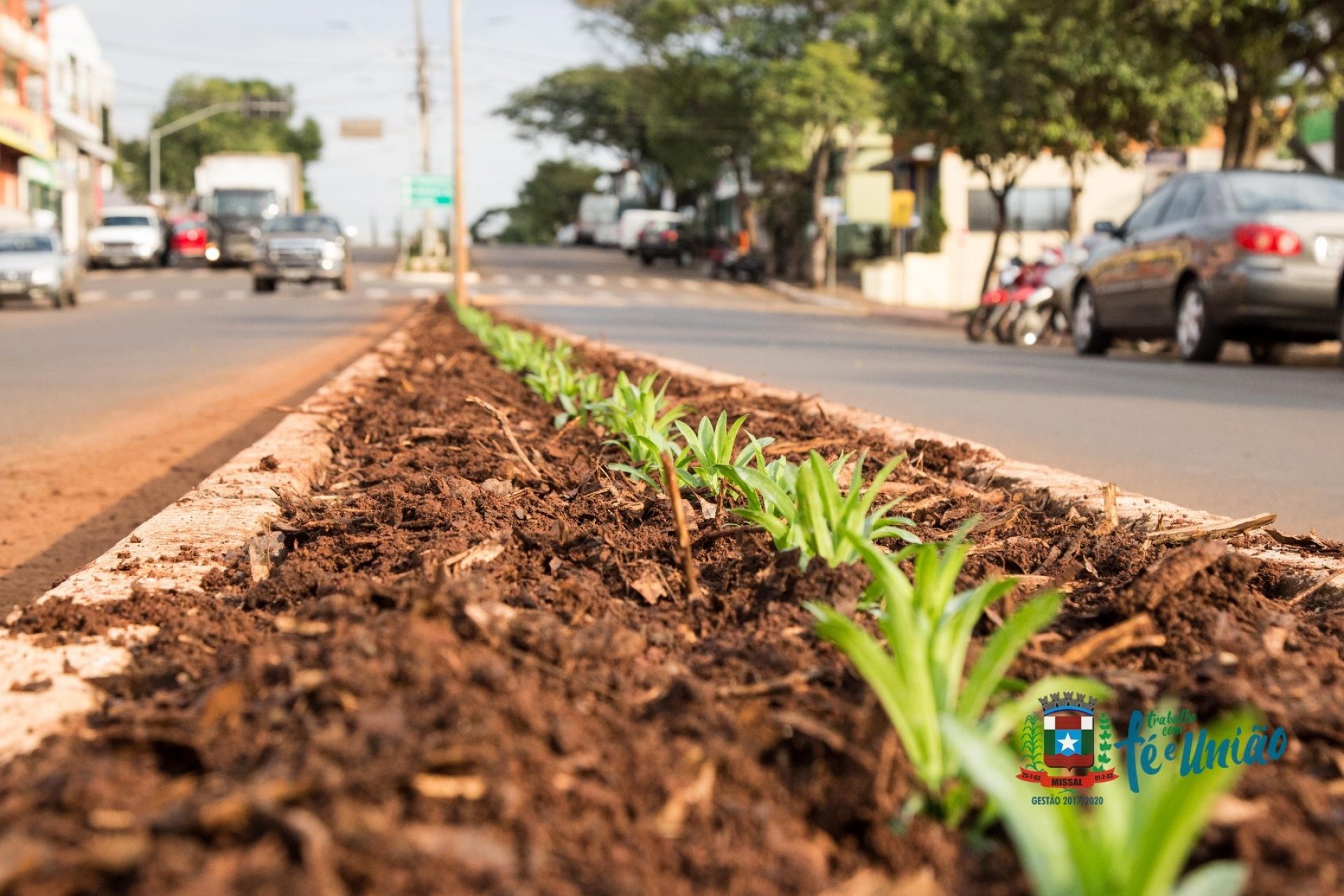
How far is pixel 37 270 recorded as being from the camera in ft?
83.7

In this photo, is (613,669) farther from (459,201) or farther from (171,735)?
(459,201)

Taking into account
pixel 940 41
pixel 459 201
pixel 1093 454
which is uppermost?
pixel 940 41

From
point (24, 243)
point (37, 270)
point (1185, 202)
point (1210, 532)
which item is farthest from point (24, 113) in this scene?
point (1210, 532)

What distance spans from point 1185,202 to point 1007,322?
602 cm

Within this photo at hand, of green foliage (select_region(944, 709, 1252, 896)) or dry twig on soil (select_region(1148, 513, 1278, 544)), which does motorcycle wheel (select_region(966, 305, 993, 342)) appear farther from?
green foliage (select_region(944, 709, 1252, 896))

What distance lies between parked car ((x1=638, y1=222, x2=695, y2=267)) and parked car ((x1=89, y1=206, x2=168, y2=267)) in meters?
17.8

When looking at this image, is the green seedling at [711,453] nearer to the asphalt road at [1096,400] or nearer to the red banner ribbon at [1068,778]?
the red banner ribbon at [1068,778]

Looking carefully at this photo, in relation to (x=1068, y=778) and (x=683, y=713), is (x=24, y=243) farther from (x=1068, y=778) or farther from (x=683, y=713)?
(x=1068, y=778)

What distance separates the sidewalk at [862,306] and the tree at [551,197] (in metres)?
57.0

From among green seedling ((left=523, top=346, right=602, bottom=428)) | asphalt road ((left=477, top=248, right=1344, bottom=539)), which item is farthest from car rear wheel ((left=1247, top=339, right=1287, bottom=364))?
green seedling ((left=523, top=346, right=602, bottom=428))

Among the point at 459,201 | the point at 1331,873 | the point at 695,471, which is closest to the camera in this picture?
the point at 1331,873

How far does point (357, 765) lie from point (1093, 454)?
581 centimetres

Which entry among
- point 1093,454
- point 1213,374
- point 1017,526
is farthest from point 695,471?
point 1213,374

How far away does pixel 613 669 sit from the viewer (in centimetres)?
224
